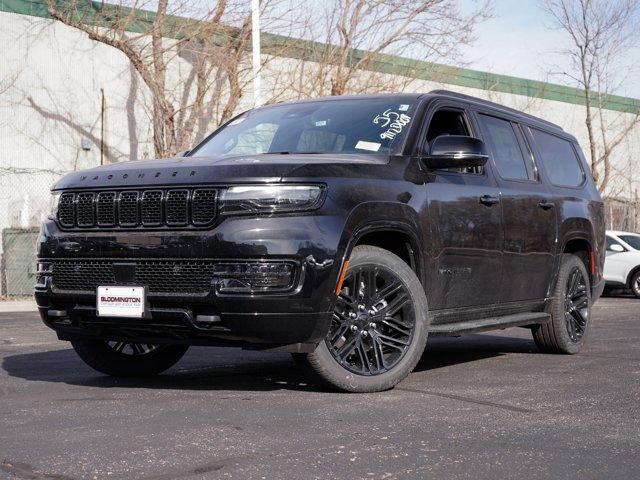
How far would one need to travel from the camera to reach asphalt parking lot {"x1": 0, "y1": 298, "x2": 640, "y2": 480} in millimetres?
4059

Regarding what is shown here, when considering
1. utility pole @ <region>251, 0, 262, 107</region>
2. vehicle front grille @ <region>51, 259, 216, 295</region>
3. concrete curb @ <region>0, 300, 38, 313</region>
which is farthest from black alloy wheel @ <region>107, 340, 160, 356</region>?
utility pole @ <region>251, 0, 262, 107</region>

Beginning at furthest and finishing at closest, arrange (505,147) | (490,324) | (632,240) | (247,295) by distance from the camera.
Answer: (632,240) → (505,147) → (490,324) → (247,295)

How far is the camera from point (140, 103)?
74.7ft

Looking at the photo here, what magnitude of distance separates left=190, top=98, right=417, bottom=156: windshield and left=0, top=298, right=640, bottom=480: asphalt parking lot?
4.89 feet

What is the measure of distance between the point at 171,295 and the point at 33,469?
1.69 meters

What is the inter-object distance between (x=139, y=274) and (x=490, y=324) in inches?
99.9

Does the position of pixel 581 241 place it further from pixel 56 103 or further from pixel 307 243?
pixel 56 103

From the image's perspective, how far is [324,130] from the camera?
6.82 metres

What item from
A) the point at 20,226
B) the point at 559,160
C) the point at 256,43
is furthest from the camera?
the point at 256,43

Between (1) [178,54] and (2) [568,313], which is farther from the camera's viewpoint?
(1) [178,54]

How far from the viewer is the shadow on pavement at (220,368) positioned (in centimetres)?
630

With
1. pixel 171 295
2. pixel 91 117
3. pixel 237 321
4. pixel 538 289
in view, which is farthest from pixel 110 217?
pixel 91 117

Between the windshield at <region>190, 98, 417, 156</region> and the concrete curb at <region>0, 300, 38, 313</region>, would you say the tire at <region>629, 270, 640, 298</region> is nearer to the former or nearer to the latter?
the concrete curb at <region>0, 300, 38, 313</region>

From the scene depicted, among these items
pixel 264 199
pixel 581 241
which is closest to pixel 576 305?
pixel 581 241
